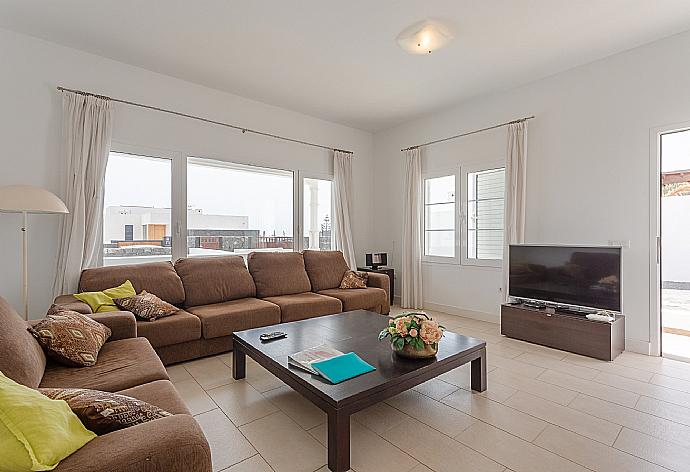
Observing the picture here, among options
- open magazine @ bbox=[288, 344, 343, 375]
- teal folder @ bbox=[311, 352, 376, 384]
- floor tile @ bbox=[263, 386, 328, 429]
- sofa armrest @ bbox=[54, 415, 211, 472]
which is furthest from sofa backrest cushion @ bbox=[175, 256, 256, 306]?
sofa armrest @ bbox=[54, 415, 211, 472]

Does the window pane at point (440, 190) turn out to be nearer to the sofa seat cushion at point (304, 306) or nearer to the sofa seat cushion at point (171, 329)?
the sofa seat cushion at point (304, 306)

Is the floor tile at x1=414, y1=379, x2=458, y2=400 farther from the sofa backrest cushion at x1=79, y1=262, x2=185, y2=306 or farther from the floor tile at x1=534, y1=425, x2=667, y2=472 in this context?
the sofa backrest cushion at x1=79, y1=262, x2=185, y2=306

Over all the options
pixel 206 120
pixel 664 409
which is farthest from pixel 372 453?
pixel 206 120

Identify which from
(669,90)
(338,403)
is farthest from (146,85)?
(669,90)

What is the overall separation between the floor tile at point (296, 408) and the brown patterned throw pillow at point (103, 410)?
1142 millimetres

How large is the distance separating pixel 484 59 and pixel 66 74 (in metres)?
4.12

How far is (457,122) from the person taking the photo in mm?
4777

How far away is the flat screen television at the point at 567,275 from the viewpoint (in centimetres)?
319

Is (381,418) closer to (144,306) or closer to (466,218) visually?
(144,306)

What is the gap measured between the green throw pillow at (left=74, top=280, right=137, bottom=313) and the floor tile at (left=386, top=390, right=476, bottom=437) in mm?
2425

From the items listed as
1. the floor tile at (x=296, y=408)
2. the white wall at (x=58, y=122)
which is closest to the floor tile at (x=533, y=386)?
the floor tile at (x=296, y=408)

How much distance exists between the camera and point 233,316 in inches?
129

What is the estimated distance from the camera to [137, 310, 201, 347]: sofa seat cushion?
2.81 meters

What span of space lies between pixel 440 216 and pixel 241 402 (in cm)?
377
